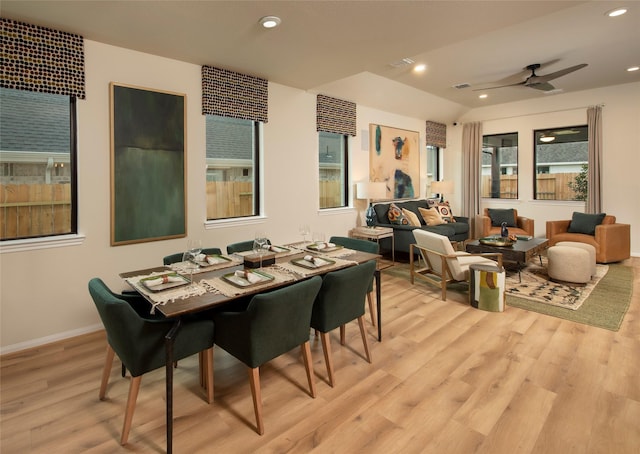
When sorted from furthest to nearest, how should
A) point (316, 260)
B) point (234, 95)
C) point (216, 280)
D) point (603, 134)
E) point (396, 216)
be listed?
point (603, 134)
point (396, 216)
point (234, 95)
point (316, 260)
point (216, 280)

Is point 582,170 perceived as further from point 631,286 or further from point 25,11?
point 25,11

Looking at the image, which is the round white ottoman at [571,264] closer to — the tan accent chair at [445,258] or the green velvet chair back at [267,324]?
the tan accent chair at [445,258]

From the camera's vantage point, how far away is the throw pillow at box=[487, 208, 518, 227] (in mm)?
6582

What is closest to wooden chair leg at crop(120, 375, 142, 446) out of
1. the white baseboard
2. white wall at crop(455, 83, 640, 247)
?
the white baseboard

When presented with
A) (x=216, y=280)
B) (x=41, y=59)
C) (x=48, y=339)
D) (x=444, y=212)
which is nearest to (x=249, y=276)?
(x=216, y=280)

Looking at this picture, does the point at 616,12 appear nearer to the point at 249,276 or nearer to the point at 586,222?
the point at 586,222

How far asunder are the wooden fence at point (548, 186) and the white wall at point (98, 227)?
216 inches

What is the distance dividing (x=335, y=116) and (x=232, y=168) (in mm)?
1979

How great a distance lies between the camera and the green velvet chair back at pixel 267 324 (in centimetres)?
185

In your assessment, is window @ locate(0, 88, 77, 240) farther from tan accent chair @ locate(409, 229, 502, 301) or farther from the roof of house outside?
tan accent chair @ locate(409, 229, 502, 301)

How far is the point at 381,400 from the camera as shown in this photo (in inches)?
86.0

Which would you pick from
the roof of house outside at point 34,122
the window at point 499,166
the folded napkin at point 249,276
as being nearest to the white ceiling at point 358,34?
the roof of house outside at point 34,122

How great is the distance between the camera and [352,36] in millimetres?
3025

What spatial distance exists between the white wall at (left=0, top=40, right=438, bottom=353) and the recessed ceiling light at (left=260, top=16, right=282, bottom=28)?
133cm
